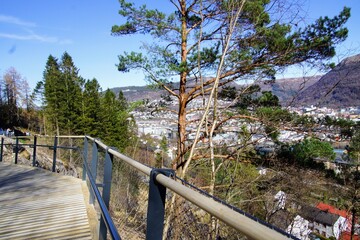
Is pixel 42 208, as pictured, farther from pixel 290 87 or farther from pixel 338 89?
pixel 338 89

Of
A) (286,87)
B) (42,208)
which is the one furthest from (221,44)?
(42,208)

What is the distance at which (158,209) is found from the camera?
51.4 inches

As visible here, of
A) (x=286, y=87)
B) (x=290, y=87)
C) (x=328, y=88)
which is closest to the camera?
(x=328, y=88)

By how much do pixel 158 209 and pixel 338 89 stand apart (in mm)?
8273

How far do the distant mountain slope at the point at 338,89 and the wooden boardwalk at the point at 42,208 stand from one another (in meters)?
6.76

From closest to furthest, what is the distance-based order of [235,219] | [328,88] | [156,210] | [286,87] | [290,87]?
[235,219], [156,210], [328,88], [290,87], [286,87]

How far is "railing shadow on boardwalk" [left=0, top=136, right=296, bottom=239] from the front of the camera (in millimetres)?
738

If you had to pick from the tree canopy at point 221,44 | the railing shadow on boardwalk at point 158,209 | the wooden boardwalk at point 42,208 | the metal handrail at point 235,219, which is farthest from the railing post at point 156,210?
the tree canopy at point 221,44

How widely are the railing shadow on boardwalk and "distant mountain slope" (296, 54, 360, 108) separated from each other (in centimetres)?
617

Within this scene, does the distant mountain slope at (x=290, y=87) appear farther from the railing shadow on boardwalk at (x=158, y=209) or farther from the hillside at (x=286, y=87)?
the railing shadow on boardwalk at (x=158, y=209)

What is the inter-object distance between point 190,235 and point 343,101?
23.6 feet

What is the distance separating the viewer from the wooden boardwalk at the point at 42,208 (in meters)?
3.15

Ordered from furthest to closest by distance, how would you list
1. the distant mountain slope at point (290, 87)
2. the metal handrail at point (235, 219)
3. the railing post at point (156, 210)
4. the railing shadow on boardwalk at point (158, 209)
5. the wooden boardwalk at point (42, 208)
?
the distant mountain slope at point (290, 87) < the wooden boardwalk at point (42, 208) < the railing post at point (156, 210) < the railing shadow on boardwalk at point (158, 209) < the metal handrail at point (235, 219)

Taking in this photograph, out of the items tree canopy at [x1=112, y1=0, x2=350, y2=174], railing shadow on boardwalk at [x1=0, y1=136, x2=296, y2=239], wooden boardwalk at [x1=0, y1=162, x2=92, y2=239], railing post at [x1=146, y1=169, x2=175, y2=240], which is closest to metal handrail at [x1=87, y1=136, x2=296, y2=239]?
railing shadow on boardwalk at [x1=0, y1=136, x2=296, y2=239]
